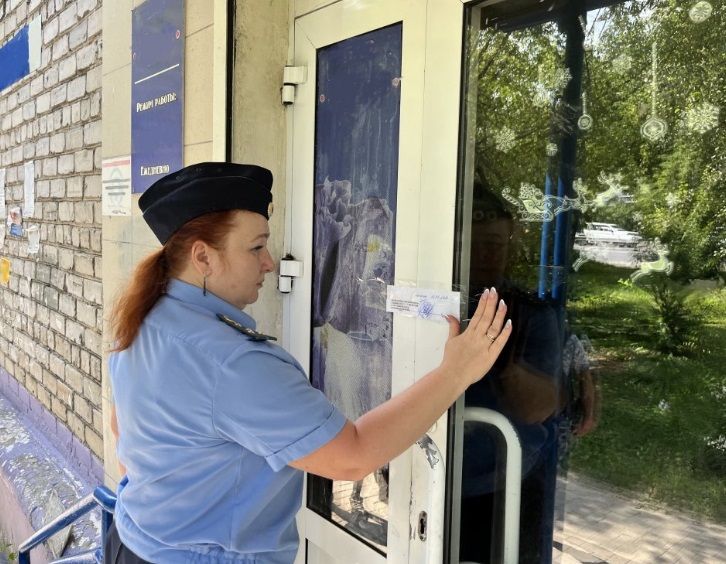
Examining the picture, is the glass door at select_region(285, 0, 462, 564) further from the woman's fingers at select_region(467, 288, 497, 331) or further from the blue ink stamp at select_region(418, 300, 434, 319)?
the woman's fingers at select_region(467, 288, 497, 331)

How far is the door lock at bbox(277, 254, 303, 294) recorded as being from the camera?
201 cm

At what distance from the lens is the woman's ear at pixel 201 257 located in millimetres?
1268

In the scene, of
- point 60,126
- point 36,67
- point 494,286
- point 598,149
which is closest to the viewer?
point 598,149

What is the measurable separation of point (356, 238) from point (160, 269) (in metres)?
0.64

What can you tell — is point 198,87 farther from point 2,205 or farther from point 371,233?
point 2,205

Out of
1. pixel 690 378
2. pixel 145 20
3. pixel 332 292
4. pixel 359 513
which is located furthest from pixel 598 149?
pixel 145 20

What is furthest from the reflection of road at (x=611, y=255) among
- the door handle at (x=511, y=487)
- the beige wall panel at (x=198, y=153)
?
the beige wall panel at (x=198, y=153)

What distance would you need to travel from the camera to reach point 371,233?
175 cm

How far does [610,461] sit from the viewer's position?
4.22ft

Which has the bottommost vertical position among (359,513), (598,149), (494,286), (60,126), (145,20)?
(359,513)

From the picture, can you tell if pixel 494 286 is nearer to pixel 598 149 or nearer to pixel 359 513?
pixel 598 149

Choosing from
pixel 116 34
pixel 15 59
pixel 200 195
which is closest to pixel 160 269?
pixel 200 195

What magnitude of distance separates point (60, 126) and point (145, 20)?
1.53 m

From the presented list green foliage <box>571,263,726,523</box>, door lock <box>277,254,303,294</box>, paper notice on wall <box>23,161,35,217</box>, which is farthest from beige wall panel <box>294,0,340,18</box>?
paper notice on wall <box>23,161,35,217</box>
